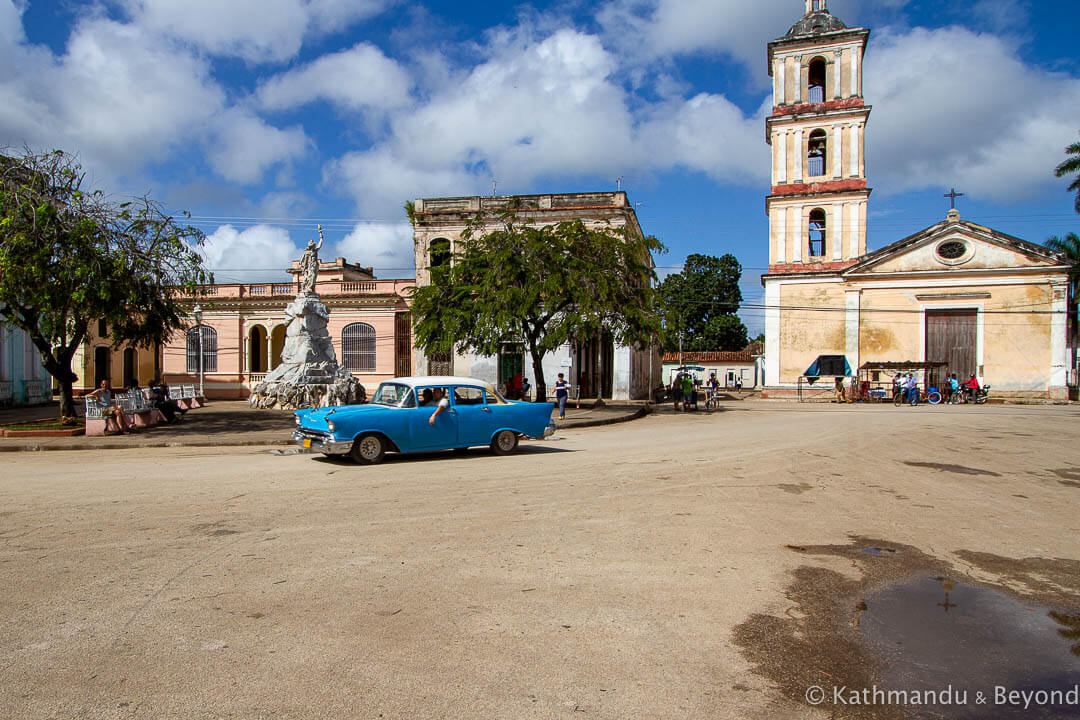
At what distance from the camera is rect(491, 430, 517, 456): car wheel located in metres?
12.4

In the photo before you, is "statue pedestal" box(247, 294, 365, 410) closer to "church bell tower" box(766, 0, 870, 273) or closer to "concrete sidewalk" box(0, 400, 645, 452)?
"concrete sidewalk" box(0, 400, 645, 452)

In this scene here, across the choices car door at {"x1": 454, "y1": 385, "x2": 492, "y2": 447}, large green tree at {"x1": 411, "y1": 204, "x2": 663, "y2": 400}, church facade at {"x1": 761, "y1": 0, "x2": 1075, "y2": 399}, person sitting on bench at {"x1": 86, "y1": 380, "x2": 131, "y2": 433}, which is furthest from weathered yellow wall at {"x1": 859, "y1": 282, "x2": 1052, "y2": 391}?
person sitting on bench at {"x1": 86, "y1": 380, "x2": 131, "y2": 433}

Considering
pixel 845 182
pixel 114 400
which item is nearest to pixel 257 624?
pixel 114 400

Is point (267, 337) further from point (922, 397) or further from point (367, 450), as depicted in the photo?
point (922, 397)

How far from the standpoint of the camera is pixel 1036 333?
3397 cm

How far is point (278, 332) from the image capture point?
3872cm

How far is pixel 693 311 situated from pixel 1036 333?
35274 mm

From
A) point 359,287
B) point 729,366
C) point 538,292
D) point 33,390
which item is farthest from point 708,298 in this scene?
point 33,390

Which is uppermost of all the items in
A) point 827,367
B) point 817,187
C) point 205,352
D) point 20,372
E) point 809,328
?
point 817,187

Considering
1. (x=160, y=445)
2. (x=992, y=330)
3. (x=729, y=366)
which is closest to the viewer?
(x=160, y=445)

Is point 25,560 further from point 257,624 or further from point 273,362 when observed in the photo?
point 273,362

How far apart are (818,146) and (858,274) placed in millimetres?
7760

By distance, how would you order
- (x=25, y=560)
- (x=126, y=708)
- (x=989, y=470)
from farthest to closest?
(x=989, y=470), (x=25, y=560), (x=126, y=708)

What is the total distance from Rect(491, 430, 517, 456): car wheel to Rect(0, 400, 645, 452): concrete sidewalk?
17.7ft
